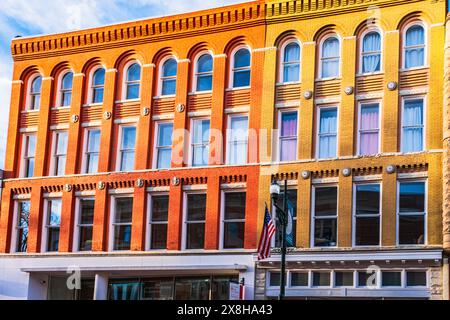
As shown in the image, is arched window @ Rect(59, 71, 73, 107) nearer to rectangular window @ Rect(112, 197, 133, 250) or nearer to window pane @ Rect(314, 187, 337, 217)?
rectangular window @ Rect(112, 197, 133, 250)

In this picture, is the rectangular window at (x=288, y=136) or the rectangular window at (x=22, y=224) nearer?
the rectangular window at (x=288, y=136)

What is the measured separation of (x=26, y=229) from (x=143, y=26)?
11.3 meters

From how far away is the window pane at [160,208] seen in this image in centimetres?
3478

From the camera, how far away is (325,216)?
3109 cm

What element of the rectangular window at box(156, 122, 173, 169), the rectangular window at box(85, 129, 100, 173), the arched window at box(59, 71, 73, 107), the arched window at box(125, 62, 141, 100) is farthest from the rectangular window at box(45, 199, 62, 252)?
the arched window at box(125, 62, 141, 100)

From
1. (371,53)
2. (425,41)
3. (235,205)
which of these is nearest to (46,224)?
(235,205)

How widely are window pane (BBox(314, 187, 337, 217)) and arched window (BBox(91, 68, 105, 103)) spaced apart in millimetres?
12444

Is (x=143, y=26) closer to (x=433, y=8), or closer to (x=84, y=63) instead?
(x=84, y=63)

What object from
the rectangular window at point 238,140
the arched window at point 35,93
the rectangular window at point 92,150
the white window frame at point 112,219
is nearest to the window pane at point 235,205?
the rectangular window at point 238,140

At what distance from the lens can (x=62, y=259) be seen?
35.9 m

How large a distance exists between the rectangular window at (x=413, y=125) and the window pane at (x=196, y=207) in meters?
9.03

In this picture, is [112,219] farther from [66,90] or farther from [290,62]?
[290,62]

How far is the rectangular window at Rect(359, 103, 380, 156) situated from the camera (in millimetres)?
31000

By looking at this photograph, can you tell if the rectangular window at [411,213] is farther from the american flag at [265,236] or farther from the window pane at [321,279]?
the american flag at [265,236]
